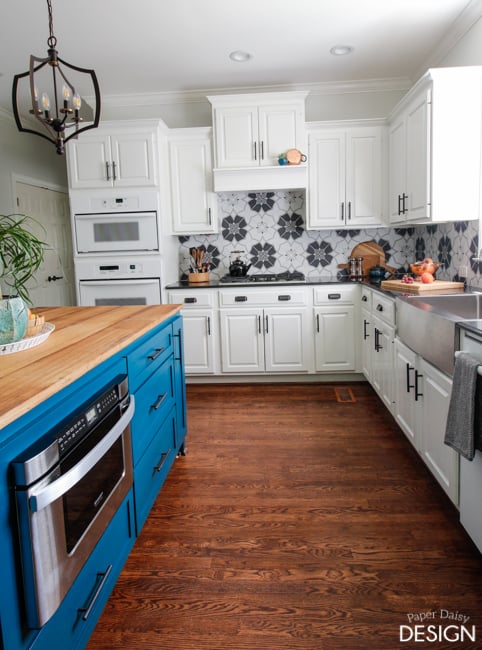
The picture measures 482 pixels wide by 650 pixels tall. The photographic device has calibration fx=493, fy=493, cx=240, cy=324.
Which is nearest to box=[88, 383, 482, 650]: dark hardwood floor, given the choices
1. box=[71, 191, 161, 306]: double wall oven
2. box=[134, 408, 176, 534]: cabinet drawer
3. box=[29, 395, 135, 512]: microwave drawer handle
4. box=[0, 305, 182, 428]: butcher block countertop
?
box=[134, 408, 176, 534]: cabinet drawer

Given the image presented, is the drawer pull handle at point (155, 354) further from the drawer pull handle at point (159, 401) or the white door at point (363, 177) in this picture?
the white door at point (363, 177)

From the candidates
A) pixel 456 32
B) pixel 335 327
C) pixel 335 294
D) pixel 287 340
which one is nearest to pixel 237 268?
pixel 287 340

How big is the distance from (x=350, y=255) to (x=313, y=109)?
1396 millimetres

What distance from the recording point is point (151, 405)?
2.11 metres

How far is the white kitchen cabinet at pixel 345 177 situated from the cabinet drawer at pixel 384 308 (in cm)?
108

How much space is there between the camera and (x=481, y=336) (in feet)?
5.68

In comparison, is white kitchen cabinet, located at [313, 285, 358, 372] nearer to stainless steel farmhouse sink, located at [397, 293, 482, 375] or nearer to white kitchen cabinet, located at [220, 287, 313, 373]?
white kitchen cabinet, located at [220, 287, 313, 373]

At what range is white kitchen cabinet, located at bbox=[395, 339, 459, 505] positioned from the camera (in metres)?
2.06

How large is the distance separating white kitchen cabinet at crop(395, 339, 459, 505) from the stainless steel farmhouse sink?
2.4 inches

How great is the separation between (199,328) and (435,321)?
2461 mm

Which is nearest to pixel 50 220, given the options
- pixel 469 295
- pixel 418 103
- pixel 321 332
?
pixel 321 332

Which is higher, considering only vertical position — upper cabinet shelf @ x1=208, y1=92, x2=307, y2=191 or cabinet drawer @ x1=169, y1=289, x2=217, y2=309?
upper cabinet shelf @ x1=208, y1=92, x2=307, y2=191

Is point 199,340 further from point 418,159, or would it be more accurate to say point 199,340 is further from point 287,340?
point 418,159

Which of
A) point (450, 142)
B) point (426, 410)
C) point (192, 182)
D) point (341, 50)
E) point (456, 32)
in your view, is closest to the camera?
point (426, 410)
